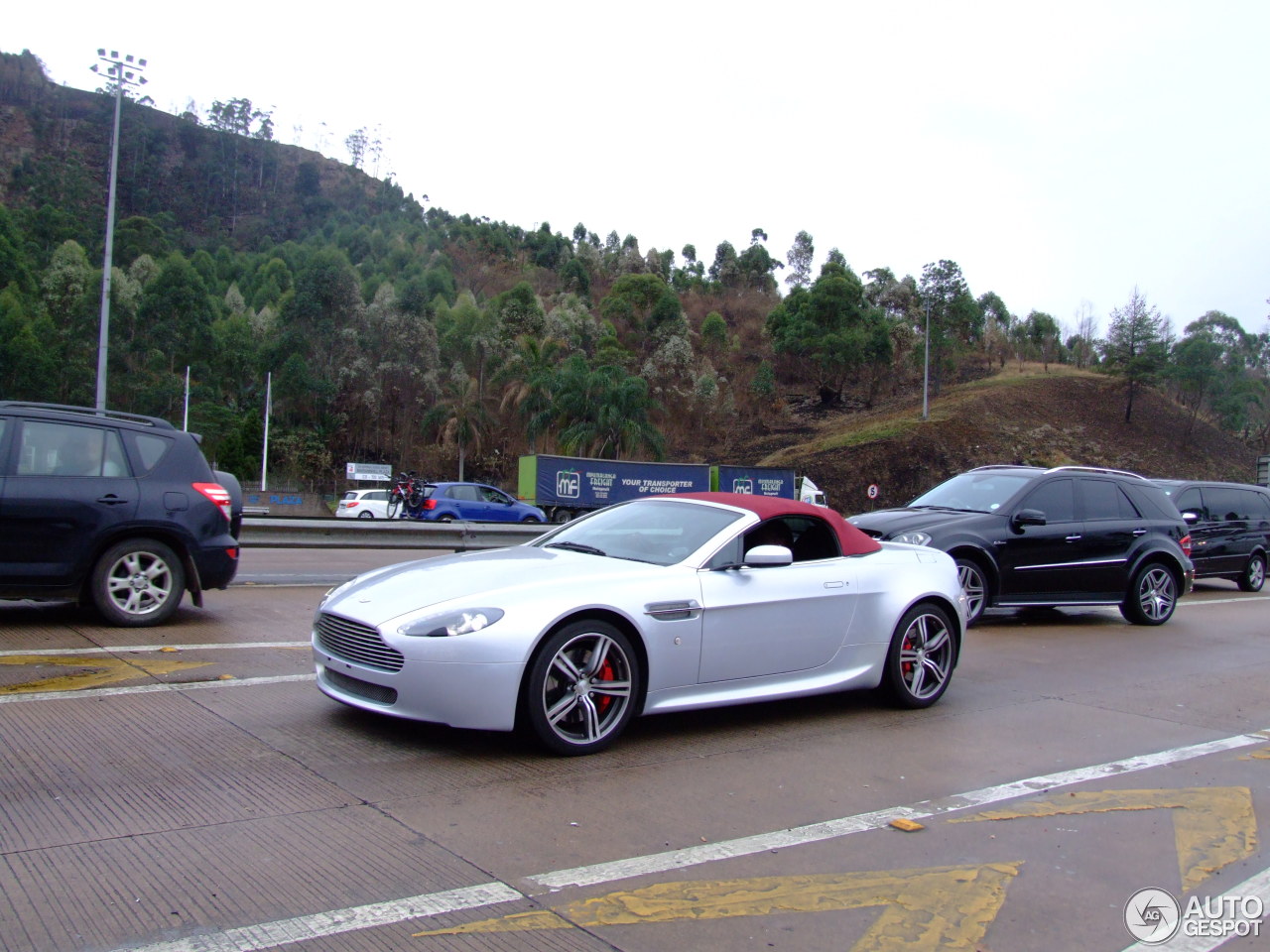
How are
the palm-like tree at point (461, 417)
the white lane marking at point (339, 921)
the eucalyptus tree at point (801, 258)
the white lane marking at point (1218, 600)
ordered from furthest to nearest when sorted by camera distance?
the eucalyptus tree at point (801, 258) → the palm-like tree at point (461, 417) → the white lane marking at point (1218, 600) → the white lane marking at point (339, 921)

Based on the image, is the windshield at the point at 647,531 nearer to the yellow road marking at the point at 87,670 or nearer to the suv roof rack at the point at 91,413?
the yellow road marking at the point at 87,670

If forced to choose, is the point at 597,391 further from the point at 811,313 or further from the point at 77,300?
the point at 77,300

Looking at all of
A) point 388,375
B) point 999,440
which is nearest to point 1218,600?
point 999,440

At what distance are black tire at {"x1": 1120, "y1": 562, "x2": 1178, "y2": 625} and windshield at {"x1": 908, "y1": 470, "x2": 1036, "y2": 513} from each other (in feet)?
5.83

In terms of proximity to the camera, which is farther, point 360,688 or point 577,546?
point 577,546

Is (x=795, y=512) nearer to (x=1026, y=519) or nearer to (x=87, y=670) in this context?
(x=87, y=670)

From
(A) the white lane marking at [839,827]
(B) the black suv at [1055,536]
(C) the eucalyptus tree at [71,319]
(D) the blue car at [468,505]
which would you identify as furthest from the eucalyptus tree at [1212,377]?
(C) the eucalyptus tree at [71,319]

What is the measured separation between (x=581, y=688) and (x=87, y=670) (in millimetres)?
3566

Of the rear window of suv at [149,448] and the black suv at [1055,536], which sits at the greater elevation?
the rear window of suv at [149,448]

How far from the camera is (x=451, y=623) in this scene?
199 inches

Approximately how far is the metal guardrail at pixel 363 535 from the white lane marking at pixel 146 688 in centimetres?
764

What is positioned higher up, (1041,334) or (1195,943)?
(1041,334)

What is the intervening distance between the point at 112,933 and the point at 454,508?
2875 centimetres

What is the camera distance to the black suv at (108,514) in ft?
25.3
